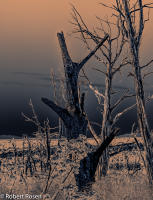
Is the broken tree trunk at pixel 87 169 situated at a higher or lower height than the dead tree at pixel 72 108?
lower

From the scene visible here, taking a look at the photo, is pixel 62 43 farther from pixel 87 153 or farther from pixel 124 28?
pixel 87 153

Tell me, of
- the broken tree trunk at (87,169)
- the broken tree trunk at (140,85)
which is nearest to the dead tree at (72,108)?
the broken tree trunk at (87,169)

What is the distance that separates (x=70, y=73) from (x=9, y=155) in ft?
43.0

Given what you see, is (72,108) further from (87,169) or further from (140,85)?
(140,85)

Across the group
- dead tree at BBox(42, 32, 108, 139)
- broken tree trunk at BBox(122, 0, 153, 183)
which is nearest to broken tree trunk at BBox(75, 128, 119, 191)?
dead tree at BBox(42, 32, 108, 139)

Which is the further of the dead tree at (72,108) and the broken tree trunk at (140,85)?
the dead tree at (72,108)

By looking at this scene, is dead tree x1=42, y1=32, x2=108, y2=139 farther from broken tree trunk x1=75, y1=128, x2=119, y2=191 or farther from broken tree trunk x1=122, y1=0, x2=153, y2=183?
broken tree trunk x1=122, y1=0, x2=153, y2=183

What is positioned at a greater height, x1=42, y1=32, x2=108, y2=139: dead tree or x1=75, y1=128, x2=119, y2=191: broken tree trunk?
x1=42, y1=32, x2=108, y2=139: dead tree

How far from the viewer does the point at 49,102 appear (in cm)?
656

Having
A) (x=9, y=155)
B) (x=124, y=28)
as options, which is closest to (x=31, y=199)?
(x=124, y=28)

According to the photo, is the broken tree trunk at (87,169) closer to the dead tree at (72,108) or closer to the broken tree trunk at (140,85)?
the dead tree at (72,108)

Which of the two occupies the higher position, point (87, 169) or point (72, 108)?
point (72, 108)

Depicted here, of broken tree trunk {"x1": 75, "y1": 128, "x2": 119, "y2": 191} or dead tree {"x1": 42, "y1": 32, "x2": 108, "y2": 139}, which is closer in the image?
broken tree trunk {"x1": 75, "y1": 128, "x2": 119, "y2": 191}

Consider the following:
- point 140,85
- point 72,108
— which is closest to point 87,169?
point 72,108
